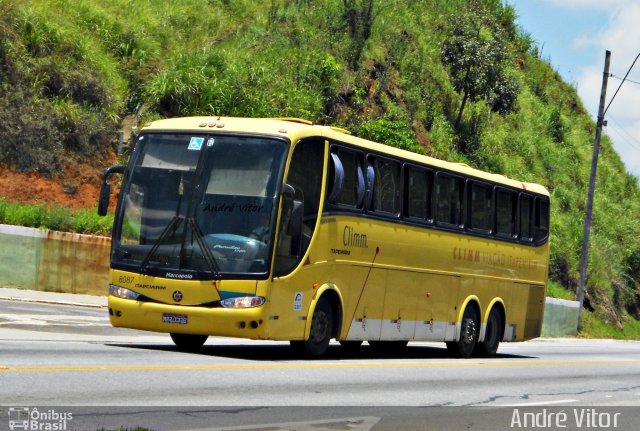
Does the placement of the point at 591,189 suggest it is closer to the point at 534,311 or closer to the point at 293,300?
the point at 534,311

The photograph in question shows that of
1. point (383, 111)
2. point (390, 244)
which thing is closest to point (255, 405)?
point (390, 244)

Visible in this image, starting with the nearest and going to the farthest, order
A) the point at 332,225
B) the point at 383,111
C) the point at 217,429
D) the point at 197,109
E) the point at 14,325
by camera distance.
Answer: the point at 217,429 < the point at 332,225 < the point at 14,325 < the point at 197,109 < the point at 383,111

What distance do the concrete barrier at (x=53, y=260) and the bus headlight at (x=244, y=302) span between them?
12944 millimetres

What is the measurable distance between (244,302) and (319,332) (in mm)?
2201

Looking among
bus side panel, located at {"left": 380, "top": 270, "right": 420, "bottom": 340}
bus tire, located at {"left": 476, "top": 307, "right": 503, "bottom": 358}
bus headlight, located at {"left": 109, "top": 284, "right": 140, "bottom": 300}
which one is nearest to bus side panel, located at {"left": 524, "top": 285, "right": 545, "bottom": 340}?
bus tire, located at {"left": 476, "top": 307, "right": 503, "bottom": 358}

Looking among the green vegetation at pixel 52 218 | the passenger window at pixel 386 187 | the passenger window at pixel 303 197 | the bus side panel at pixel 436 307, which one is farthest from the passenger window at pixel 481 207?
the green vegetation at pixel 52 218

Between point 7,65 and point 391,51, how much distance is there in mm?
21716

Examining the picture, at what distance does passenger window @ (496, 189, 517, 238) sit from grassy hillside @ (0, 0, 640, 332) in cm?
1442

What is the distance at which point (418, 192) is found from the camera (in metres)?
21.6

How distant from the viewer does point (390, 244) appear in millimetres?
20547

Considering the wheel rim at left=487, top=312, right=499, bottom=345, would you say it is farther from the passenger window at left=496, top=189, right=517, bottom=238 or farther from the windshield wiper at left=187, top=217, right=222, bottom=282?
the windshield wiper at left=187, top=217, right=222, bottom=282

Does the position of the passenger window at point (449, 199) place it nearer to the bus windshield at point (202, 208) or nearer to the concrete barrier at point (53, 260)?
the bus windshield at point (202, 208)

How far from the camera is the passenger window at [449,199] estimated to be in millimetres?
22453

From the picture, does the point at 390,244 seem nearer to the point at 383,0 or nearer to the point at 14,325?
the point at 14,325
